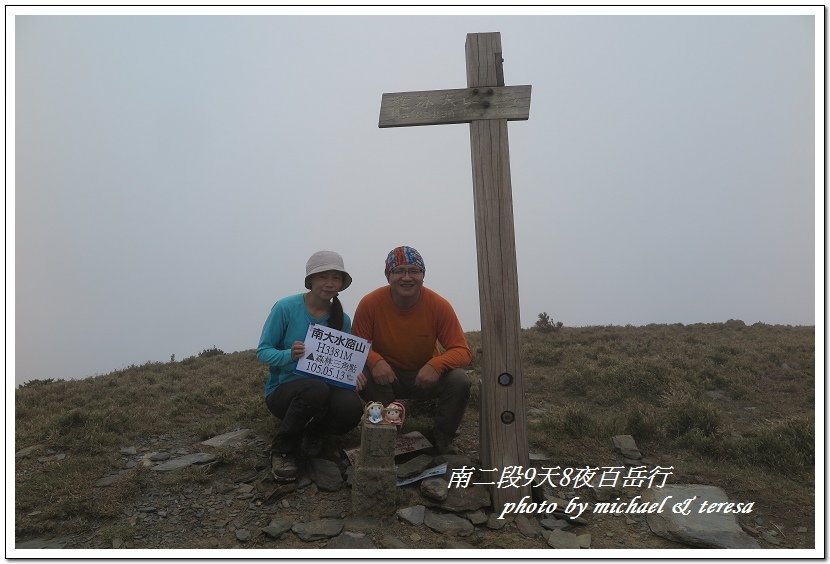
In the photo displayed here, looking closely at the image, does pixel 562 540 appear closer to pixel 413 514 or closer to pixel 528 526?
pixel 528 526

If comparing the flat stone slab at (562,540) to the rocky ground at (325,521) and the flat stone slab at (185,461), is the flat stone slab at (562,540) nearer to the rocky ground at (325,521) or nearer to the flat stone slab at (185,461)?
the rocky ground at (325,521)

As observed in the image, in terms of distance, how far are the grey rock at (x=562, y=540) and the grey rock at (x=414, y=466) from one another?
135 cm

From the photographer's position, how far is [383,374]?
463cm

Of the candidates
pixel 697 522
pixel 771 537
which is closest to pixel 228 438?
pixel 697 522

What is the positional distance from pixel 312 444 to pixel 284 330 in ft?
4.40

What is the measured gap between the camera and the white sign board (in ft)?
14.9

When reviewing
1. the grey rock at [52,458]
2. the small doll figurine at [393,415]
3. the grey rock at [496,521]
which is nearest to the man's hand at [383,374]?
the small doll figurine at [393,415]

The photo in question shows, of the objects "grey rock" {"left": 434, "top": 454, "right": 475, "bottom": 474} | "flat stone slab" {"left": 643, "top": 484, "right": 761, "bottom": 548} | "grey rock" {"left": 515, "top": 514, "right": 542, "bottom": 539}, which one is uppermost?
"grey rock" {"left": 434, "top": 454, "right": 475, "bottom": 474}

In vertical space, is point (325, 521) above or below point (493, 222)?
below

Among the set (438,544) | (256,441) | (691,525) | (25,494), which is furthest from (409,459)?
(25,494)

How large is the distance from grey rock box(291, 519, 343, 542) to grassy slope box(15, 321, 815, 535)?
1.72 m

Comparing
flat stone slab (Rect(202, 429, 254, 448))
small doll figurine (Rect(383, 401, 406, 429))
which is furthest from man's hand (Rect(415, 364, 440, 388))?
flat stone slab (Rect(202, 429, 254, 448))

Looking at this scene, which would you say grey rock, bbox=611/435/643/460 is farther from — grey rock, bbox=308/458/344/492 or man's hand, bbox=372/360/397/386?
grey rock, bbox=308/458/344/492

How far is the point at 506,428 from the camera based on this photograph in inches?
166
